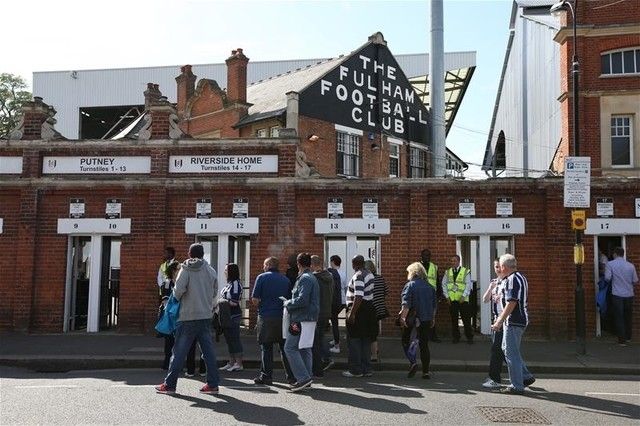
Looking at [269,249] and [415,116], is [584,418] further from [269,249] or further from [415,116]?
[415,116]

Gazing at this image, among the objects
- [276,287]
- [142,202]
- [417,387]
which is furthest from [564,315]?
[142,202]

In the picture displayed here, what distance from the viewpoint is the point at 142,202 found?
1411 centimetres

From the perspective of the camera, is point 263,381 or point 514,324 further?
point 263,381

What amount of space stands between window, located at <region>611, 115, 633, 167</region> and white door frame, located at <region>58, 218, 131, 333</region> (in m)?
15.5

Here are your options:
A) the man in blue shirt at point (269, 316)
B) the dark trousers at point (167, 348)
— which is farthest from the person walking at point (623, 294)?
the dark trousers at point (167, 348)

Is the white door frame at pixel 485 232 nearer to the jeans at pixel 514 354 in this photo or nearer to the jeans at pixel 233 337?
the jeans at pixel 514 354

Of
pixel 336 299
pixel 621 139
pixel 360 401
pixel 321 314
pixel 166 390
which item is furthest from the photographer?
pixel 621 139

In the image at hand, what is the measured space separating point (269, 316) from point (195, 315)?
113 cm

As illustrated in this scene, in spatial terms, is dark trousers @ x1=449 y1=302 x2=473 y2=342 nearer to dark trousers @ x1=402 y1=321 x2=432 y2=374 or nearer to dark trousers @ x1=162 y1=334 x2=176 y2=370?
dark trousers @ x1=402 y1=321 x2=432 y2=374

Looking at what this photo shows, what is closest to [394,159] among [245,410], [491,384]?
[491,384]

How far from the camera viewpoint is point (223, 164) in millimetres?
14086

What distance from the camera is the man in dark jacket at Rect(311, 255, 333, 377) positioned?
9.45 m

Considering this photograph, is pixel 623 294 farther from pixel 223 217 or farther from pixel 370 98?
pixel 370 98

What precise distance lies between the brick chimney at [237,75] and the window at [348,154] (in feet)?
14.5
